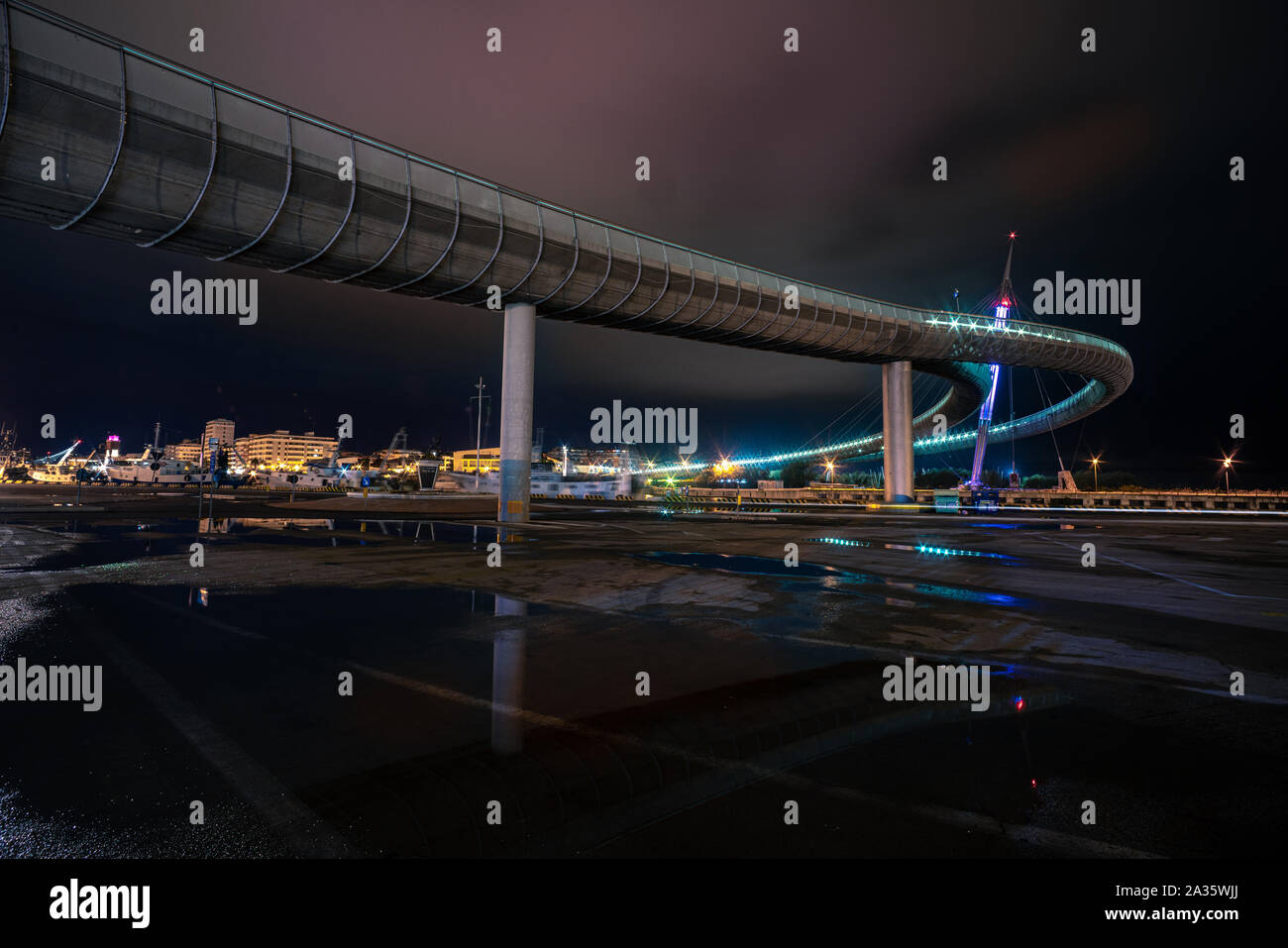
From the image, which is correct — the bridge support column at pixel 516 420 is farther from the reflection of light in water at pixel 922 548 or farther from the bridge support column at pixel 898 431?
the bridge support column at pixel 898 431

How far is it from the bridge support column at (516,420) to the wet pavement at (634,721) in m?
17.1

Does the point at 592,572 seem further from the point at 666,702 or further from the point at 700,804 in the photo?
the point at 700,804

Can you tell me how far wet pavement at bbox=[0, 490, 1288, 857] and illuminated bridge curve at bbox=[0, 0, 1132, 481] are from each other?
15.8 metres

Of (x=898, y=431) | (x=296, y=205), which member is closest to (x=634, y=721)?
(x=296, y=205)

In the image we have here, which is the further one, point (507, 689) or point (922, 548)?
point (922, 548)

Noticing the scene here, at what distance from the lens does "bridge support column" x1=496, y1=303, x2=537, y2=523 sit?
27.5 meters

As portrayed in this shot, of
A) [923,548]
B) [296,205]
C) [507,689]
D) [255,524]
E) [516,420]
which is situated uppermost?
[296,205]

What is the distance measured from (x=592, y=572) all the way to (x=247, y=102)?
22687 millimetres

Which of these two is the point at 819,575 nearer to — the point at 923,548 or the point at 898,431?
the point at 923,548

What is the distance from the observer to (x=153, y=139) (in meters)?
19.0

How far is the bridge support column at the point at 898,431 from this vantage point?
48.6 metres

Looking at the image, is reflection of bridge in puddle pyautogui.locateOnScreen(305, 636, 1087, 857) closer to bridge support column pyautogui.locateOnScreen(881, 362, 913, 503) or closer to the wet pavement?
the wet pavement

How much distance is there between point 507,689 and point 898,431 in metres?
50.0

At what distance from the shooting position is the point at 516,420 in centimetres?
2802
